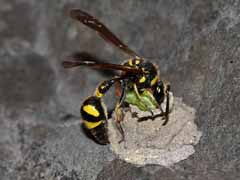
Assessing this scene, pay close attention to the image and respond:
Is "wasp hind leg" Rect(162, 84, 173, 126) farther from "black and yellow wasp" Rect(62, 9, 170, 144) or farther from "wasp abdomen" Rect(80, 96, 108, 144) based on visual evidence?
"wasp abdomen" Rect(80, 96, 108, 144)

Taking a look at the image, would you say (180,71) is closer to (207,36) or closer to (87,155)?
(207,36)

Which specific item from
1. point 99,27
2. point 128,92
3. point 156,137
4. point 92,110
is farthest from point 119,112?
point 99,27

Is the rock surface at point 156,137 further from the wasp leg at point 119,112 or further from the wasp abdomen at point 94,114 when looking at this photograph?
the wasp abdomen at point 94,114

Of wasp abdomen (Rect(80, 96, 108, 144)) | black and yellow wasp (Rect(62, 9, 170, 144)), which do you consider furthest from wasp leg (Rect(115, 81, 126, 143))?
wasp abdomen (Rect(80, 96, 108, 144))

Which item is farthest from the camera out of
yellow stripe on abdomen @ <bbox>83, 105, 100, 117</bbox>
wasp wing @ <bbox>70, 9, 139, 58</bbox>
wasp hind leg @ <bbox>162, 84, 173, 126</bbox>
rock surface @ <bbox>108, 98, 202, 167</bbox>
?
wasp wing @ <bbox>70, 9, 139, 58</bbox>

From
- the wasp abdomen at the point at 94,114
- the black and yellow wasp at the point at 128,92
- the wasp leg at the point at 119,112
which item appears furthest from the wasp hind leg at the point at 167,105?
the wasp abdomen at the point at 94,114

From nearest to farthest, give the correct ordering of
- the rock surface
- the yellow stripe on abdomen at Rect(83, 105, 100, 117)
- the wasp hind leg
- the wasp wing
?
the rock surface, the yellow stripe on abdomen at Rect(83, 105, 100, 117), the wasp hind leg, the wasp wing

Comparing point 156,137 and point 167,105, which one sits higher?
point 167,105

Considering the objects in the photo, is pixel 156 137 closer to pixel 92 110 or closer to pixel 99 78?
pixel 92 110
